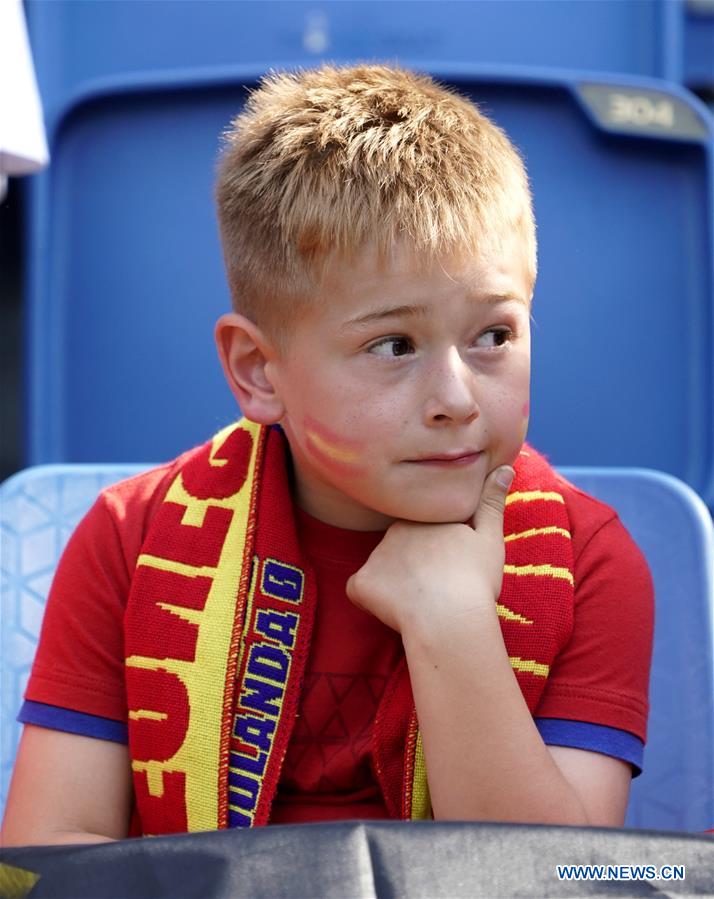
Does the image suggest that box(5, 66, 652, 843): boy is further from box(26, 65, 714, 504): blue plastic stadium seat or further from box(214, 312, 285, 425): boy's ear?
box(26, 65, 714, 504): blue plastic stadium seat

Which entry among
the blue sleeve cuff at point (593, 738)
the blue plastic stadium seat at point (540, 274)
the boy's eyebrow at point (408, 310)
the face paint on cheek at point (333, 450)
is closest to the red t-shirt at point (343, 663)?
the blue sleeve cuff at point (593, 738)

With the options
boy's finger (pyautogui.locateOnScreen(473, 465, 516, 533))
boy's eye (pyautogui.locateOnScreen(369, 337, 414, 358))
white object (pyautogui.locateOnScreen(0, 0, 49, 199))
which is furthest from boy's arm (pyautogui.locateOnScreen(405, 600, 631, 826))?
white object (pyautogui.locateOnScreen(0, 0, 49, 199))

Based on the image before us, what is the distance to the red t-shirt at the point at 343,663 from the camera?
108 cm

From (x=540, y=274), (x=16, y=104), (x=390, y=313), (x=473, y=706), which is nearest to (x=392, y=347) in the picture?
(x=390, y=313)

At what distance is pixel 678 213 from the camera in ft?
6.57

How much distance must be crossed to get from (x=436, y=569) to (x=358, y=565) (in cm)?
14

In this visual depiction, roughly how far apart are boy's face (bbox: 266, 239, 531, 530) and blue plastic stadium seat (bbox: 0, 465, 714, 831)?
0.33m

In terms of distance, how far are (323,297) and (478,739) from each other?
1.22ft

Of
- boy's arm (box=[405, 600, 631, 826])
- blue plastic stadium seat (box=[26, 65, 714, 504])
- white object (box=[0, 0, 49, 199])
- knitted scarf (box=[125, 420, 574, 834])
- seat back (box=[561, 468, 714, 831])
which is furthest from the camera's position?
blue plastic stadium seat (box=[26, 65, 714, 504])

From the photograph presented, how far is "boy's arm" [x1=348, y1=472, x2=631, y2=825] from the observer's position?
99 centimetres

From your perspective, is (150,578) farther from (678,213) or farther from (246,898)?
(678,213)

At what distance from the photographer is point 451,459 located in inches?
40.7

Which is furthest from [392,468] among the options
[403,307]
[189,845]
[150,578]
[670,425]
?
[670,425]

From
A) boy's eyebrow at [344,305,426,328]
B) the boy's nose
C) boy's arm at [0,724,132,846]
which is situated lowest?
boy's arm at [0,724,132,846]
